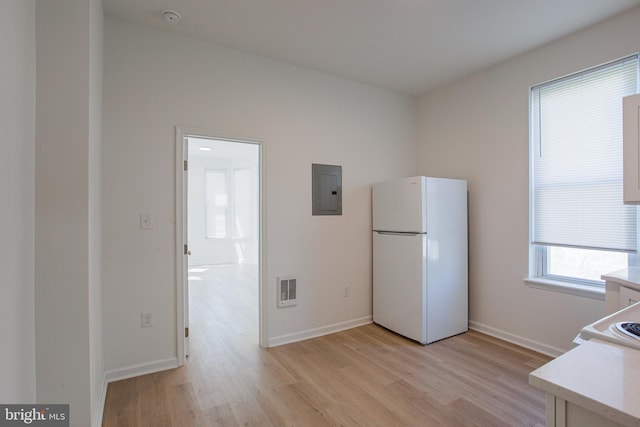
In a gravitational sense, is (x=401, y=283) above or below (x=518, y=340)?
above

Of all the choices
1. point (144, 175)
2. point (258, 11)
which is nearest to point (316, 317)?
point (144, 175)

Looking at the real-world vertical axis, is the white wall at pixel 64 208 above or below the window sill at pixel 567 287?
above

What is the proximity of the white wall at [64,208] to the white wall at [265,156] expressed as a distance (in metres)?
0.84

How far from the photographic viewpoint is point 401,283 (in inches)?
127

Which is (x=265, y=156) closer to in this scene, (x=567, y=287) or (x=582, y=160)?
(x=582, y=160)

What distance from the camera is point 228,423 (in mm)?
1908

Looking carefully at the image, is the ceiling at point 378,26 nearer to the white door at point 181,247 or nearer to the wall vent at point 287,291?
the white door at point 181,247

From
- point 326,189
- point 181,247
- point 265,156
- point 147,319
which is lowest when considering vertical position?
point 147,319

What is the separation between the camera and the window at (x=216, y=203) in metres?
7.62

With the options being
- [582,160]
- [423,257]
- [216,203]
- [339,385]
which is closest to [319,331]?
[339,385]

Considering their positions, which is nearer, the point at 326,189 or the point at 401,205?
the point at 401,205

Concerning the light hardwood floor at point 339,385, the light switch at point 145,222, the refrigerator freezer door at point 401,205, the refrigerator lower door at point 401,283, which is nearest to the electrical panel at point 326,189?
the refrigerator freezer door at point 401,205

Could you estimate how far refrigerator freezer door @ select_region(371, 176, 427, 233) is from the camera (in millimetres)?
3008

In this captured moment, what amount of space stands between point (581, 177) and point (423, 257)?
4.76ft
